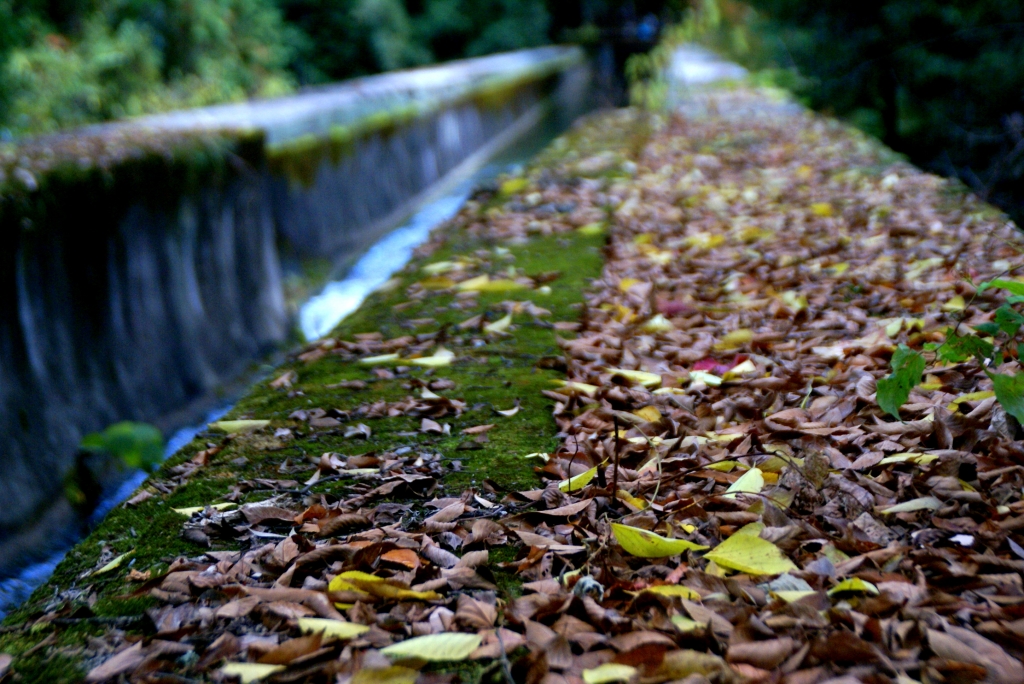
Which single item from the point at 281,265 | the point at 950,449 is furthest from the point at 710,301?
the point at 281,265

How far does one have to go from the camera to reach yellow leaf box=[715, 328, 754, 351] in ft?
9.04

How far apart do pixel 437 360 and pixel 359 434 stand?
553 millimetres

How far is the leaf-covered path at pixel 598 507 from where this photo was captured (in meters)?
1.38

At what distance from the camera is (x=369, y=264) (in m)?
6.33

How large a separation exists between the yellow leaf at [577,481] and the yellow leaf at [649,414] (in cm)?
34

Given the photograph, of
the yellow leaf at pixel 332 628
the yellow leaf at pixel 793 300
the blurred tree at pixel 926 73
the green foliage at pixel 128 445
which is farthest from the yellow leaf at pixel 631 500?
the blurred tree at pixel 926 73

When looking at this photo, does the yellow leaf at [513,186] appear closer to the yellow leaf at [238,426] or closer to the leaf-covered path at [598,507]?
the leaf-covered path at [598,507]

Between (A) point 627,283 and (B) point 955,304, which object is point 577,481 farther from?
(A) point 627,283

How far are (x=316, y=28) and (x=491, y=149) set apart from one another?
11335 mm

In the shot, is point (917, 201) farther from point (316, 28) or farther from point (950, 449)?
point (316, 28)

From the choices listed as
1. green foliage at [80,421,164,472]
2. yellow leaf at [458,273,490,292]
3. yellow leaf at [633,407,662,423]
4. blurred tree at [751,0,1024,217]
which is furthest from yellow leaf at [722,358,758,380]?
blurred tree at [751,0,1024,217]

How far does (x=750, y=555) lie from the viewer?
5.16 ft

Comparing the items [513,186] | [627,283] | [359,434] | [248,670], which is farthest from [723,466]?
[513,186]

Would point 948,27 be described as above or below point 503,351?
above
